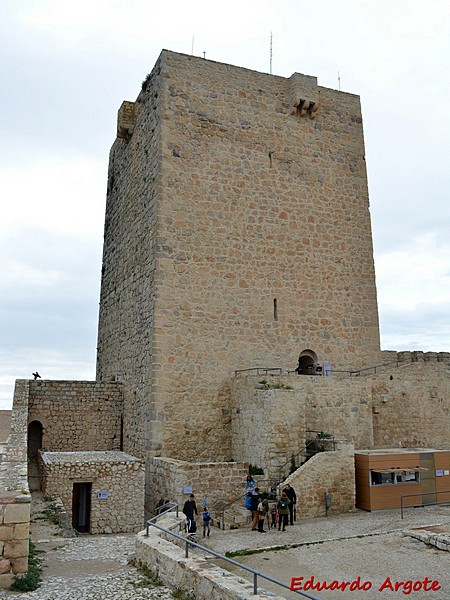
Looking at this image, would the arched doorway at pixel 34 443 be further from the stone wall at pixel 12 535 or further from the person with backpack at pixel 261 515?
the stone wall at pixel 12 535

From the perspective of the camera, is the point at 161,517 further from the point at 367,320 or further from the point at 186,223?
the point at 367,320

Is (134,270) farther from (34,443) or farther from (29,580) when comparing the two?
(29,580)

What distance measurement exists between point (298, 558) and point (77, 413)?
9.66m

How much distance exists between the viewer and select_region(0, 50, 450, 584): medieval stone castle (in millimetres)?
14859

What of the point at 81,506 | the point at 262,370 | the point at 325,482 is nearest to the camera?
the point at 325,482

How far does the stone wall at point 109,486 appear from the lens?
1238cm

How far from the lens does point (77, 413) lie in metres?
17.0

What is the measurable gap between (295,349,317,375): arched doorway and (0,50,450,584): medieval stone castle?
0.04m

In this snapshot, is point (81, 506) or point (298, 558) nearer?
point (298, 558)

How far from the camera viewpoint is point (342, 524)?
11.9 m

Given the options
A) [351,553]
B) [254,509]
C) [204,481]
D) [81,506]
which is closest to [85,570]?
[351,553]

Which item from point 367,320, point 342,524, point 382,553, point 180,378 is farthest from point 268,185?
point 382,553

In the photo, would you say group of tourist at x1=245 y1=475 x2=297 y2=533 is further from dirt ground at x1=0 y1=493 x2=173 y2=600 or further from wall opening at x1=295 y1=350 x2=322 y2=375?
wall opening at x1=295 y1=350 x2=322 y2=375

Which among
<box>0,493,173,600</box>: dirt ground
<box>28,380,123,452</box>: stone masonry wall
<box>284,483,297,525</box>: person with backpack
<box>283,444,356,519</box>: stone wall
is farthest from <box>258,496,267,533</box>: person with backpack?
<box>28,380,123,452</box>: stone masonry wall
